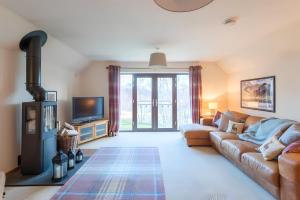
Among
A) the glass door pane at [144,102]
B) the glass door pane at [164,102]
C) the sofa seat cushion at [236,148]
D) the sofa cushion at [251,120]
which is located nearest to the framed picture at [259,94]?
the sofa cushion at [251,120]

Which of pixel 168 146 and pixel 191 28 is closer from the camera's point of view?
pixel 191 28

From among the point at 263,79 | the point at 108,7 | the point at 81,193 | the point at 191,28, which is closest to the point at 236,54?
the point at 263,79

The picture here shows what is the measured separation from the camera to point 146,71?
627 centimetres

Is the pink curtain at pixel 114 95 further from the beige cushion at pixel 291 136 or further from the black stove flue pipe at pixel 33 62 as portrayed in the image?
the beige cushion at pixel 291 136

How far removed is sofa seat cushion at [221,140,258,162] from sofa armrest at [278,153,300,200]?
0.84 meters

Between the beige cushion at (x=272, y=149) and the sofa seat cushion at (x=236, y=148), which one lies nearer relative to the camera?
the beige cushion at (x=272, y=149)

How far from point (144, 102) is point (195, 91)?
5.65 feet

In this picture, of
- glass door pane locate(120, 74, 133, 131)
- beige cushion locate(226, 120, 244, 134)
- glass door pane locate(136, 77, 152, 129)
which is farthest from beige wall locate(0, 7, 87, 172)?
beige cushion locate(226, 120, 244, 134)

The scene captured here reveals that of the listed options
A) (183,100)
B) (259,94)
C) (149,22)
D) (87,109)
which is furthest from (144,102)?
(149,22)

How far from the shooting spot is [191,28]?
3234 mm

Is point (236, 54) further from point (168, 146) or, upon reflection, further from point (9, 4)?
point (9, 4)

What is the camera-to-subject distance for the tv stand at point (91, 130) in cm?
497

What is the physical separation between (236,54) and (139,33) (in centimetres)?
276

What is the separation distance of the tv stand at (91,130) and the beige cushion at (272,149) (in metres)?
4.08
